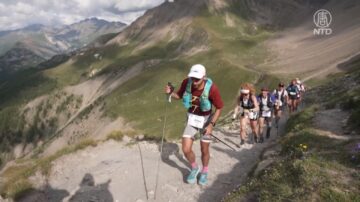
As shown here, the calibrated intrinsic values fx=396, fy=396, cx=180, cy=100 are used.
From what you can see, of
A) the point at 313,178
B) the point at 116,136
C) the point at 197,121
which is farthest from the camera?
the point at 116,136

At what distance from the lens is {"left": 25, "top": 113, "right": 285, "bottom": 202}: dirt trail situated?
1257cm

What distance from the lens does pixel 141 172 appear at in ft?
48.1

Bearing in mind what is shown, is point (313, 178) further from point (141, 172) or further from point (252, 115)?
point (252, 115)

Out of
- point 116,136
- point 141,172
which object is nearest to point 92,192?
point 141,172

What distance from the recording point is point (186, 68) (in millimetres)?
155000

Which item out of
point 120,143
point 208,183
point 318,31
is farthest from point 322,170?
point 318,31

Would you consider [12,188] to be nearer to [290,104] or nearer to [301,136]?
[301,136]

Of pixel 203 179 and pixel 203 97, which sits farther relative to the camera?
pixel 203 179

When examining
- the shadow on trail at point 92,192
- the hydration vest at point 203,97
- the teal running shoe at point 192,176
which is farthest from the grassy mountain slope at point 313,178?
the shadow on trail at point 92,192

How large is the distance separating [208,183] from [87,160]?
708 centimetres

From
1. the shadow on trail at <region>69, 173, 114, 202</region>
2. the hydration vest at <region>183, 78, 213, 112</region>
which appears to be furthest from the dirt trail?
the hydration vest at <region>183, 78, 213, 112</region>

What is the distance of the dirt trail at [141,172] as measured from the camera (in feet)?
41.2

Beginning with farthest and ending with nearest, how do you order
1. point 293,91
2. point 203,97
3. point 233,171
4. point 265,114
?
point 293,91 < point 265,114 < point 233,171 < point 203,97

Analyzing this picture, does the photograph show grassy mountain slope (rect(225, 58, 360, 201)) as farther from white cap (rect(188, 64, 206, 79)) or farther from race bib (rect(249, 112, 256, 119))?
race bib (rect(249, 112, 256, 119))
